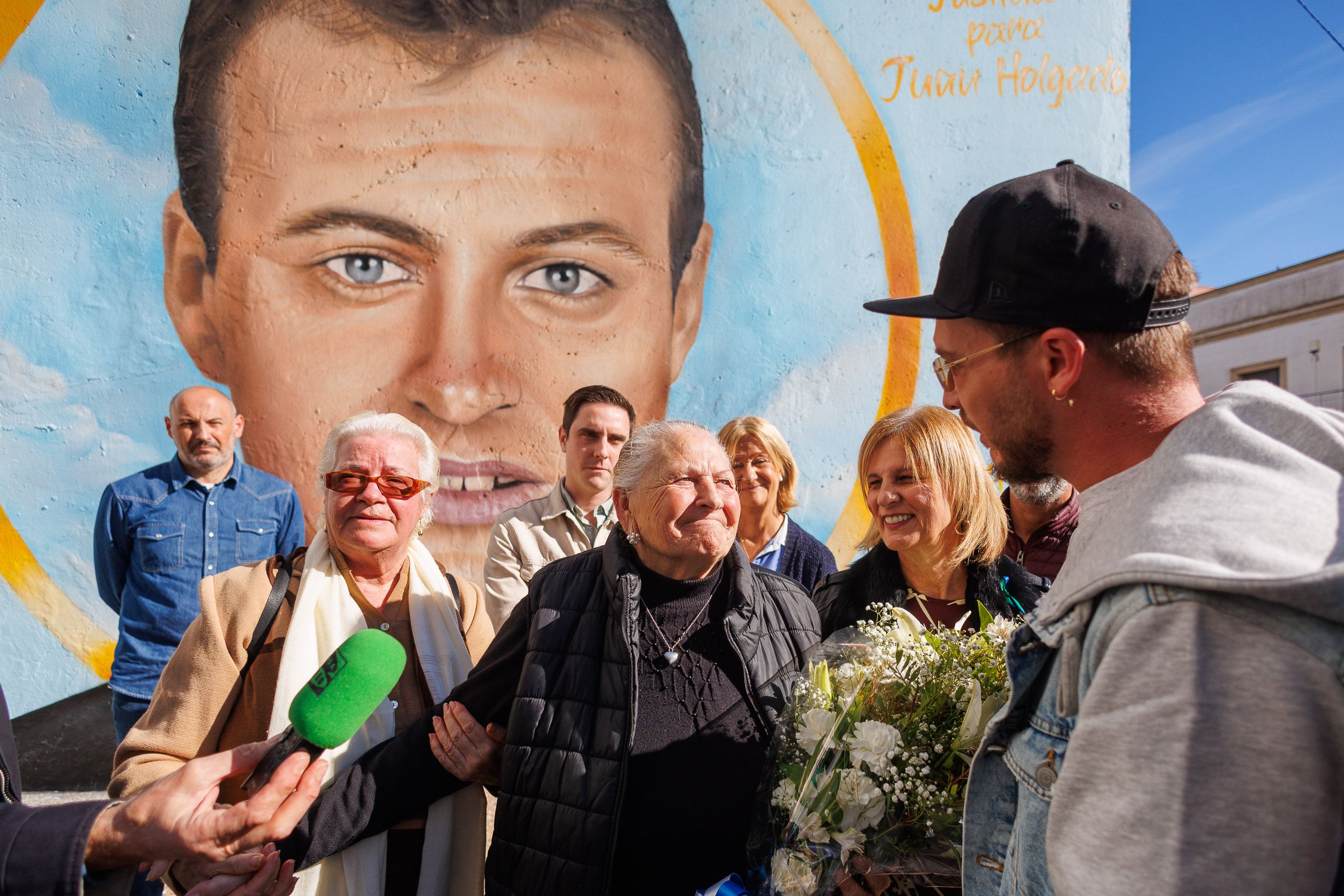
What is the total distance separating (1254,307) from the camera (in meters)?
22.1

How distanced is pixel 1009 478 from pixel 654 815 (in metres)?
1.15

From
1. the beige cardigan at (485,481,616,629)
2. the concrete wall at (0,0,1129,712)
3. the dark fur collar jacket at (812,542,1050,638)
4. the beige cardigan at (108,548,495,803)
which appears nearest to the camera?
the beige cardigan at (108,548,495,803)

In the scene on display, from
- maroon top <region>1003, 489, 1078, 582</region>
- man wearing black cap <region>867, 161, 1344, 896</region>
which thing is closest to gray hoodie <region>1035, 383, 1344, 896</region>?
man wearing black cap <region>867, 161, 1344, 896</region>

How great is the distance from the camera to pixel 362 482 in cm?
231

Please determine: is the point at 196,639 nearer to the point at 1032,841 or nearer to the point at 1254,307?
the point at 1032,841

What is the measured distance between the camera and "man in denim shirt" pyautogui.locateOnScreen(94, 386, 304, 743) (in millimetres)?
3539

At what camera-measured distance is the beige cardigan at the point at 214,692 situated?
1.93 metres

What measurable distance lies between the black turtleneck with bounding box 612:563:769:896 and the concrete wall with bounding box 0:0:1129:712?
2971mm

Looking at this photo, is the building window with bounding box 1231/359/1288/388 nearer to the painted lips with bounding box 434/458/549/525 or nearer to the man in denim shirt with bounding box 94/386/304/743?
the painted lips with bounding box 434/458/549/525

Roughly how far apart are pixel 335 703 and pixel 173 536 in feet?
9.30

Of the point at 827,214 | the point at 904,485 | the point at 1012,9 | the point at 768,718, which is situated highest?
the point at 1012,9

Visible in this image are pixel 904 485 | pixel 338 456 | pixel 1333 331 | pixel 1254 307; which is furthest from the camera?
pixel 1254 307

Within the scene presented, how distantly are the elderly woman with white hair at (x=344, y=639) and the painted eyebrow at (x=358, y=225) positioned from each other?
2.58m

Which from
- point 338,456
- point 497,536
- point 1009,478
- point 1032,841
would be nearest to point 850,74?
point 497,536
